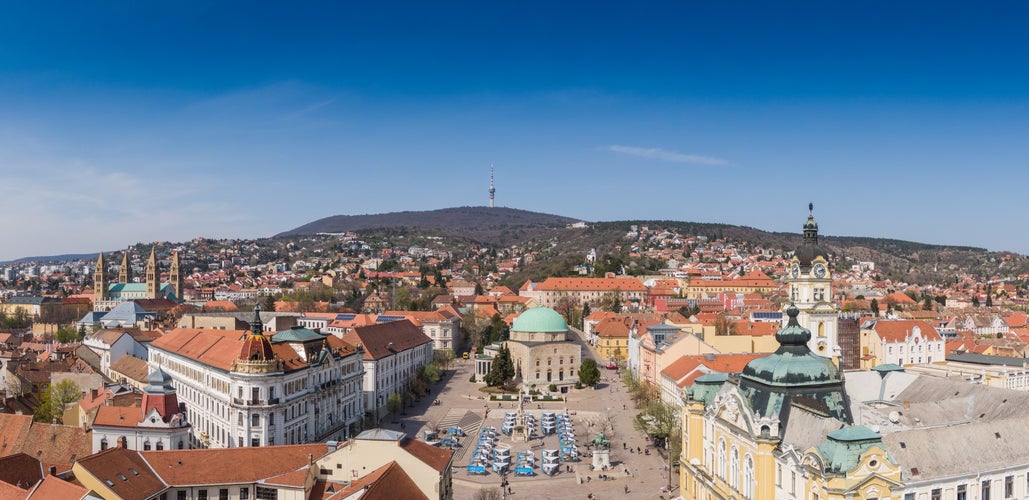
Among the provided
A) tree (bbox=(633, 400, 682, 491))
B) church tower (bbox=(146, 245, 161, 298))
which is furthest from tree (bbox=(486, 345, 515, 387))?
church tower (bbox=(146, 245, 161, 298))

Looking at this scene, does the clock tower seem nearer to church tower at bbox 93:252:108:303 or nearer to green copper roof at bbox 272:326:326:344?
green copper roof at bbox 272:326:326:344

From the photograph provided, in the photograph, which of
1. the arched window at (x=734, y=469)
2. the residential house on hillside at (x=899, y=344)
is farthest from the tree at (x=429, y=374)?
the arched window at (x=734, y=469)

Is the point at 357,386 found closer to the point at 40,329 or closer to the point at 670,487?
the point at 670,487

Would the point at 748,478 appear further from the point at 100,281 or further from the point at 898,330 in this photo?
the point at 100,281

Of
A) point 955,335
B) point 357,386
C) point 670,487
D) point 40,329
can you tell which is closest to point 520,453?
point 670,487

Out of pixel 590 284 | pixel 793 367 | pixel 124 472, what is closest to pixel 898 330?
pixel 793 367
